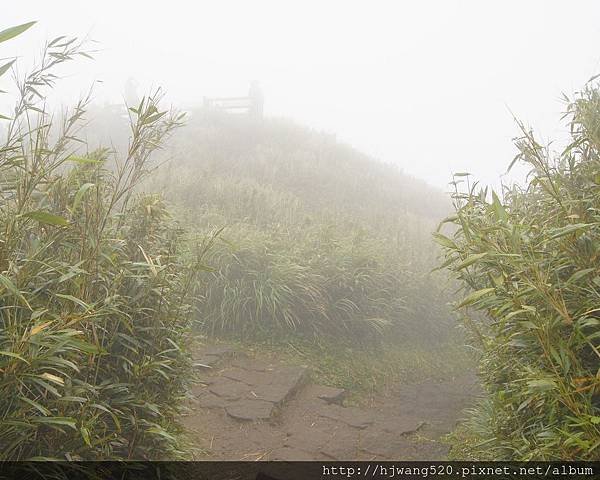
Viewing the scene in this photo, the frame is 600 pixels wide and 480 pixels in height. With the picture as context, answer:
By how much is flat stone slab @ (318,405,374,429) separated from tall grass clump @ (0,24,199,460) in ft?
6.87

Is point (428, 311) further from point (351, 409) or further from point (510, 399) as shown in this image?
point (510, 399)

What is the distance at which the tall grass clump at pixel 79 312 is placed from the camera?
1.94 meters

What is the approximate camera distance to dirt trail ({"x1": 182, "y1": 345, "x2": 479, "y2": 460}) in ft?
13.2

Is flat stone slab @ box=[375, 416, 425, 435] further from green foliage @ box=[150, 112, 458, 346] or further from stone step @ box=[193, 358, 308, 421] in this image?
green foliage @ box=[150, 112, 458, 346]

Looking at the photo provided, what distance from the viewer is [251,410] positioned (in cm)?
446

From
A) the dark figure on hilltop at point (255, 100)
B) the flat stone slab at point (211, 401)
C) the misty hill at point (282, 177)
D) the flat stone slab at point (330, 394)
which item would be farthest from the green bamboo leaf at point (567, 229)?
the dark figure on hilltop at point (255, 100)

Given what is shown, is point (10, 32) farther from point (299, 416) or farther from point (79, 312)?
point (299, 416)

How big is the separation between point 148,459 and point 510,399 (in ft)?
5.95

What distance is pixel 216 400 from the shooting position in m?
4.62

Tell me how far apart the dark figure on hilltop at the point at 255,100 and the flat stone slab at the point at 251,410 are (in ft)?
52.1

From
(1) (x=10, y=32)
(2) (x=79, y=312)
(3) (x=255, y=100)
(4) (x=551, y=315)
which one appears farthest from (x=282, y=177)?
(1) (x=10, y=32)

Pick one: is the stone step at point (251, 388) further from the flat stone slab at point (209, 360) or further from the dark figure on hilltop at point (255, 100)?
the dark figure on hilltop at point (255, 100)

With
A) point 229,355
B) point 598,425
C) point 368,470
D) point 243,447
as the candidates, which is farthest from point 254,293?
point 598,425

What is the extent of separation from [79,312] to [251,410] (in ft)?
8.20
